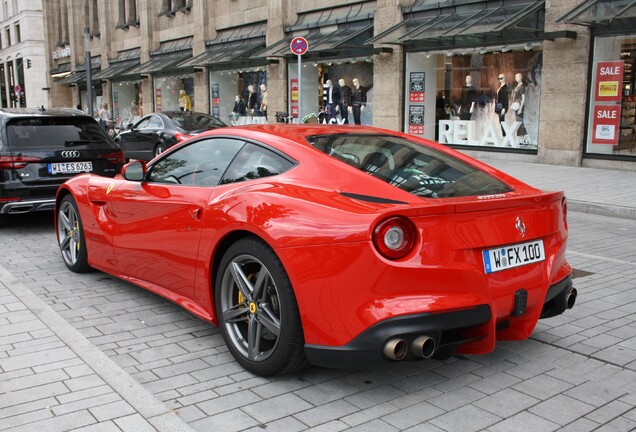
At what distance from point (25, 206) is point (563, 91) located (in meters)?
11.7

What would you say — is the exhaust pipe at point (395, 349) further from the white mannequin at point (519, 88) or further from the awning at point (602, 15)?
the white mannequin at point (519, 88)

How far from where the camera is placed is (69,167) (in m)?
7.98

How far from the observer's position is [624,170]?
44.7ft

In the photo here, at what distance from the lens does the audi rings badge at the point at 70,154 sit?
7968mm

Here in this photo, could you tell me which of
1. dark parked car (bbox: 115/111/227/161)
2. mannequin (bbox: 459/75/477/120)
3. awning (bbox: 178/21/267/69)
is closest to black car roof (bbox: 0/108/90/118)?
dark parked car (bbox: 115/111/227/161)

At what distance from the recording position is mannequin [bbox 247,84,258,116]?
2523cm

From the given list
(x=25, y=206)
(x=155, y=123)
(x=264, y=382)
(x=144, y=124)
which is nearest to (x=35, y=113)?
(x=25, y=206)

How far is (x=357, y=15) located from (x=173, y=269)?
→ 56.1 feet

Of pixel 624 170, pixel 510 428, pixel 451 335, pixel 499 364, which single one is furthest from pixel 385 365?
pixel 624 170

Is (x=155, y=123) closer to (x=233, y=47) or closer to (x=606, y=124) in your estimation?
(x=233, y=47)

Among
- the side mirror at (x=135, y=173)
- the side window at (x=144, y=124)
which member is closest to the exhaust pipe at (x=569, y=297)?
the side mirror at (x=135, y=173)

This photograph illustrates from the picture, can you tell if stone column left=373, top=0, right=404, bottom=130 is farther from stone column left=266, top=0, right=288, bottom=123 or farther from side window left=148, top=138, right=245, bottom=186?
side window left=148, top=138, right=245, bottom=186

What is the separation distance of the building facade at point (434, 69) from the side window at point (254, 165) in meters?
9.42

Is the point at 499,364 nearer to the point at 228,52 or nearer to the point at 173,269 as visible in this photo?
the point at 173,269
